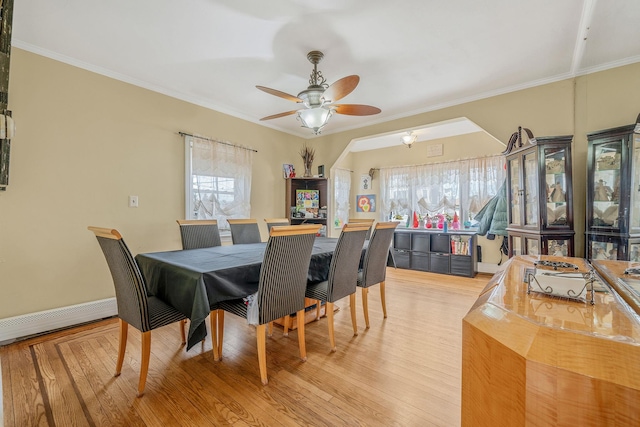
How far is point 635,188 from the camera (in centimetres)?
159

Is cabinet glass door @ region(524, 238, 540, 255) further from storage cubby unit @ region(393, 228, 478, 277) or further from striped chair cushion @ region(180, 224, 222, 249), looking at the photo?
striped chair cushion @ region(180, 224, 222, 249)

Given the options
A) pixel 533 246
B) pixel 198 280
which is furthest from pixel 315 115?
pixel 533 246

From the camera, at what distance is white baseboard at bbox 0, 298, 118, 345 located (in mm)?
2266

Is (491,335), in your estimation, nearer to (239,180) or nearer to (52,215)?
(52,215)

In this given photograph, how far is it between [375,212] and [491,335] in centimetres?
542

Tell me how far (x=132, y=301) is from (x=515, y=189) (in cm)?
368

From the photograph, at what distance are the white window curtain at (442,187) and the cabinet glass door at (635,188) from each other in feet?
9.36

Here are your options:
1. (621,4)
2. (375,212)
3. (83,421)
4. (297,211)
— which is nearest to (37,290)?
(83,421)

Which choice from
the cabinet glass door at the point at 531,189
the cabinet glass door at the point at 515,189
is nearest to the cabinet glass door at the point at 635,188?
the cabinet glass door at the point at 531,189

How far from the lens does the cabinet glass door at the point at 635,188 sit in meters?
1.28

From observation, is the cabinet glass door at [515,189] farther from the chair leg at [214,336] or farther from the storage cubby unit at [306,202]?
the chair leg at [214,336]

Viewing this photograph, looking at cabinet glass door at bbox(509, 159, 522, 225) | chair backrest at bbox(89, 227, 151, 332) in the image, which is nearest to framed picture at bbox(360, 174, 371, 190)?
cabinet glass door at bbox(509, 159, 522, 225)

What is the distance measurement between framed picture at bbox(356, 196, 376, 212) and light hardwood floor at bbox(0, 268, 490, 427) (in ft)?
11.8

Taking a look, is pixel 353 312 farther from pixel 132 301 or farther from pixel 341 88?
pixel 341 88
